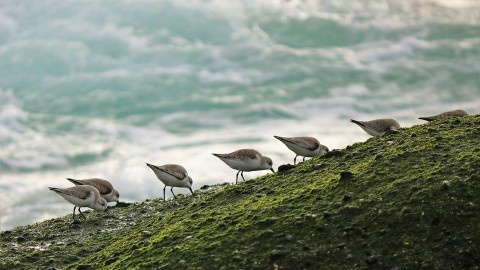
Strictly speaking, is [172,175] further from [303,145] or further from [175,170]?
[303,145]

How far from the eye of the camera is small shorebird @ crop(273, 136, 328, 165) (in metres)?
28.5

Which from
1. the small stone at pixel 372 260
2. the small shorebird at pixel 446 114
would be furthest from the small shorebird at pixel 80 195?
the small stone at pixel 372 260

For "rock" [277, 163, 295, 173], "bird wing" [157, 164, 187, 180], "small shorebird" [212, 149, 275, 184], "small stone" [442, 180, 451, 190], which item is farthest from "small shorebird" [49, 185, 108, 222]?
"small stone" [442, 180, 451, 190]

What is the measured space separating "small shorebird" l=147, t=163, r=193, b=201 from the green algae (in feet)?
11.4

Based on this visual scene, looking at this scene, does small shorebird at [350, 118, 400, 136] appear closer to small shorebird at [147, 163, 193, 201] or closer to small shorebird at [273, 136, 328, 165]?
small shorebird at [273, 136, 328, 165]

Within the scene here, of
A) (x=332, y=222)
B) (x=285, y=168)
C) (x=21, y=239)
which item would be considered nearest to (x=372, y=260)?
(x=332, y=222)

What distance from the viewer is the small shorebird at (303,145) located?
28531 mm

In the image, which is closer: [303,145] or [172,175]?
[303,145]

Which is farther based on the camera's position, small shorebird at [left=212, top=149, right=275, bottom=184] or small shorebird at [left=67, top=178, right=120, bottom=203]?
small shorebird at [left=67, top=178, right=120, bottom=203]

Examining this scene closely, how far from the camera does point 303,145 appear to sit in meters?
28.7

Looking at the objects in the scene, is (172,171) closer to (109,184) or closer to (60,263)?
(109,184)

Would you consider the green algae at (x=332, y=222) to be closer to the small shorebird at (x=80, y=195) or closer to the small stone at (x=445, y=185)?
the small stone at (x=445, y=185)

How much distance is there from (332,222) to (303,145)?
1064 cm

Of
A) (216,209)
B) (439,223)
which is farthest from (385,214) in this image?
(216,209)
